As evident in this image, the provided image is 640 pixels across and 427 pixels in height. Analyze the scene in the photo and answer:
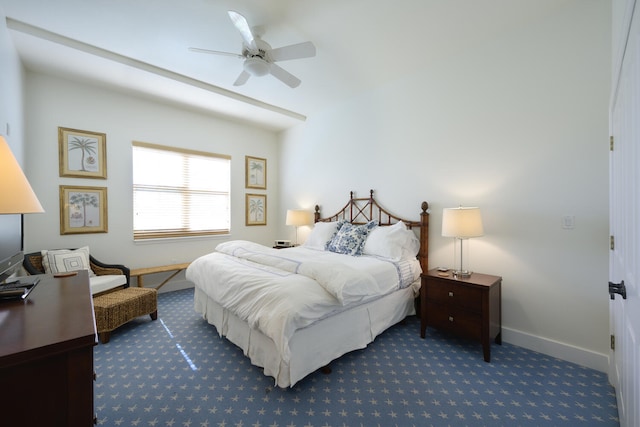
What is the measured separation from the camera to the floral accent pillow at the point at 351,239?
3.20 meters

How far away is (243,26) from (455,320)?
3.04 metres

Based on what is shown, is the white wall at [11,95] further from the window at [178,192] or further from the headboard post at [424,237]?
the headboard post at [424,237]

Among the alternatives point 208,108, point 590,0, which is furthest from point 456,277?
point 208,108

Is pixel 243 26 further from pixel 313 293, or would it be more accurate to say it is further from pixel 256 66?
pixel 313 293

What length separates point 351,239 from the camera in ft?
10.7

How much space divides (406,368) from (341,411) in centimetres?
71

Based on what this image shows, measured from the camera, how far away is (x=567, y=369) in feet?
6.88

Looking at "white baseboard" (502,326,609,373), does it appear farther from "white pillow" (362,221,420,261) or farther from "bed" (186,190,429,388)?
"white pillow" (362,221,420,261)

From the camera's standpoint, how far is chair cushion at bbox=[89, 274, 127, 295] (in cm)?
286

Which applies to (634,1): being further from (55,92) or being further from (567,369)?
(55,92)

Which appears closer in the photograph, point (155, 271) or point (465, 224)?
point (465, 224)

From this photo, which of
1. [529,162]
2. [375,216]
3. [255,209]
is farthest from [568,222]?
[255,209]

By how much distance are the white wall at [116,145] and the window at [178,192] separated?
0.11 metres

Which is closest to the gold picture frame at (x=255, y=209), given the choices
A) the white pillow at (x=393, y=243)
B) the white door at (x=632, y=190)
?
the white pillow at (x=393, y=243)
